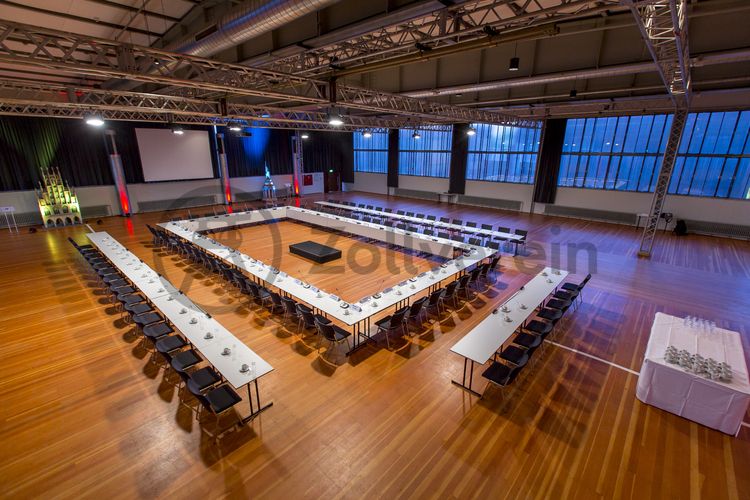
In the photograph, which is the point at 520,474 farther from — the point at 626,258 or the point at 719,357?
the point at 626,258

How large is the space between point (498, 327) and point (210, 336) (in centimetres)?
468

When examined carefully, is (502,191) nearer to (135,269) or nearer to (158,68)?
(158,68)

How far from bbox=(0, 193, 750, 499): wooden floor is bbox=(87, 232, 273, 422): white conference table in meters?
0.81

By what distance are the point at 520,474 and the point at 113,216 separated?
20971 millimetres

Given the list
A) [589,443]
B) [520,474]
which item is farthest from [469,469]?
[589,443]

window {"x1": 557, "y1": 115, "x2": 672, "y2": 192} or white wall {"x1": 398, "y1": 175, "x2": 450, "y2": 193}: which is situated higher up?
window {"x1": 557, "y1": 115, "x2": 672, "y2": 192}

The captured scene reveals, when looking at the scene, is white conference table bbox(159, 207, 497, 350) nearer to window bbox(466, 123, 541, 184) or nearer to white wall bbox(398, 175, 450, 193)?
white wall bbox(398, 175, 450, 193)

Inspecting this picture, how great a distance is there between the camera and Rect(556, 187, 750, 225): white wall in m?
13.5

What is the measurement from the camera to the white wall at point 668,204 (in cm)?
1353

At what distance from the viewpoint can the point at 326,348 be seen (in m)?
6.40

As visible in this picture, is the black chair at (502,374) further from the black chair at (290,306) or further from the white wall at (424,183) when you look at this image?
the white wall at (424,183)

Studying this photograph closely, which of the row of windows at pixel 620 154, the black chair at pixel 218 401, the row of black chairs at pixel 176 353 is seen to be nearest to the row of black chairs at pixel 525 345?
the black chair at pixel 218 401

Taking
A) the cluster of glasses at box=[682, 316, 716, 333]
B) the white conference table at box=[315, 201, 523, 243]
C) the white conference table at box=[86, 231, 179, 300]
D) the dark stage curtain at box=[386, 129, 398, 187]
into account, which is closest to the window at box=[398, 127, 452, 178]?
the dark stage curtain at box=[386, 129, 398, 187]

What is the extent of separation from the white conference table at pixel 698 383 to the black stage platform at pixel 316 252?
828cm
